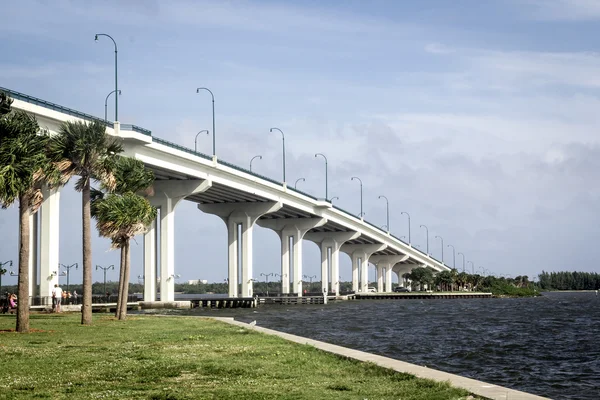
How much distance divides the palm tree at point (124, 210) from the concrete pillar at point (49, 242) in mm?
11438

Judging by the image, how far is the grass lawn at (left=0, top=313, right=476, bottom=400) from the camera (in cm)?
1694

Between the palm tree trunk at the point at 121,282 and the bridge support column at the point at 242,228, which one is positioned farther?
the bridge support column at the point at 242,228

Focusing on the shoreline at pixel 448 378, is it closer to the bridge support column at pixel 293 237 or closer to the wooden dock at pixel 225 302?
the wooden dock at pixel 225 302

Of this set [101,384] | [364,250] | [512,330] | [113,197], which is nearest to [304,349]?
[101,384]

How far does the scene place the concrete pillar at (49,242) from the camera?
198 feet

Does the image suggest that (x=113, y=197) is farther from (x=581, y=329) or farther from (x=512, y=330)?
(x=581, y=329)

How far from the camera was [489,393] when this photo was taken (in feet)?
53.9

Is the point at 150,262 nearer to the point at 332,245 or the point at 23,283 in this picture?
the point at 23,283

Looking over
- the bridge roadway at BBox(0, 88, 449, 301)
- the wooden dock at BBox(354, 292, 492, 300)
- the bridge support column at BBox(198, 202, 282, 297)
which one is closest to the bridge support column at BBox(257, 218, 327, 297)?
the bridge roadway at BBox(0, 88, 449, 301)

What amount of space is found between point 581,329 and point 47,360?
4404 centimetres

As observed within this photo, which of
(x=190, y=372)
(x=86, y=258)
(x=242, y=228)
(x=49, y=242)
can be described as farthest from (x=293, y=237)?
(x=190, y=372)

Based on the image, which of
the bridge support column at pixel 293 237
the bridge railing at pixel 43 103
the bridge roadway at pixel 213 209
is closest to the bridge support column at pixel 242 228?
the bridge roadway at pixel 213 209

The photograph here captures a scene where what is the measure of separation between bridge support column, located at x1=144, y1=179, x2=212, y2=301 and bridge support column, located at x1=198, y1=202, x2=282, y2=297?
24.2 m

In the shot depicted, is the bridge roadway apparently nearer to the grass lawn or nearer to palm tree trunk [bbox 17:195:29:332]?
palm tree trunk [bbox 17:195:29:332]
